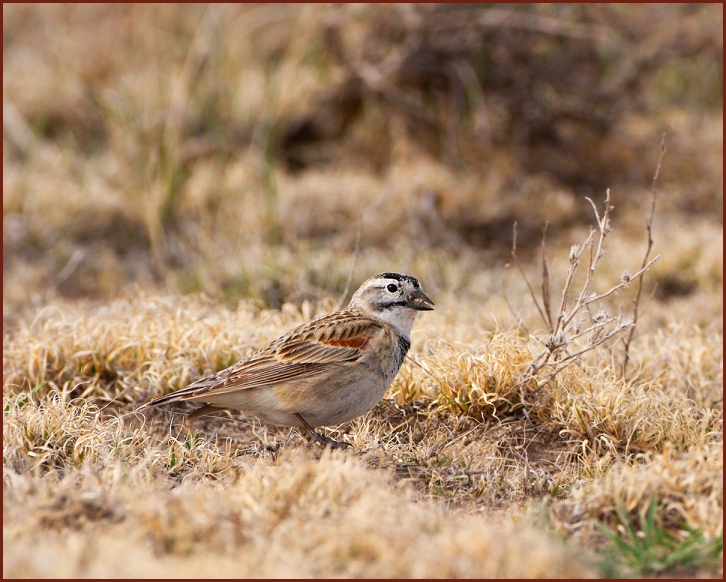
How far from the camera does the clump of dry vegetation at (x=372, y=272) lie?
3.45 m

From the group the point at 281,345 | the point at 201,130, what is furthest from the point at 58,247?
the point at 281,345

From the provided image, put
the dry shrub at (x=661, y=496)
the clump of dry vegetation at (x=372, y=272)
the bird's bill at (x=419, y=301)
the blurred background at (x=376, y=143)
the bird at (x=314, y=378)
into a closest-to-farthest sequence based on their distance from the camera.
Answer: the clump of dry vegetation at (x=372, y=272), the dry shrub at (x=661, y=496), the bird at (x=314, y=378), the bird's bill at (x=419, y=301), the blurred background at (x=376, y=143)

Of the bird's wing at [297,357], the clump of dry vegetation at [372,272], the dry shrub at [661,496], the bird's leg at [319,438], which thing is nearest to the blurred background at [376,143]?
the clump of dry vegetation at [372,272]

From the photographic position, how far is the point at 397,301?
16.1ft

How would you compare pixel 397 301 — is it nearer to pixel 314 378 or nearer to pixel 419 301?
pixel 419 301

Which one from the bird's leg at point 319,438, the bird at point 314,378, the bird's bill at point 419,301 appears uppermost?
the bird's bill at point 419,301

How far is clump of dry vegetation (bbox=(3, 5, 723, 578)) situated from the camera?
3447mm

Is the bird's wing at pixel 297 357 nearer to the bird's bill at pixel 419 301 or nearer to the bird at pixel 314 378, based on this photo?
the bird at pixel 314 378

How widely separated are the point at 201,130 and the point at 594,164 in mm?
4967

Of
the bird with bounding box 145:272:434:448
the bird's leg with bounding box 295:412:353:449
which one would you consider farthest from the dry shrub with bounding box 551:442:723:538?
the bird's leg with bounding box 295:412:353:449

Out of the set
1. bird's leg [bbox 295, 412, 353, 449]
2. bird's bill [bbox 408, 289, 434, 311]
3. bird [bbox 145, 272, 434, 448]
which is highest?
bird's bill [bbox 408, 289, 434, 311]

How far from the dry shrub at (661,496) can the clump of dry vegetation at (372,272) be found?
1 centimetres

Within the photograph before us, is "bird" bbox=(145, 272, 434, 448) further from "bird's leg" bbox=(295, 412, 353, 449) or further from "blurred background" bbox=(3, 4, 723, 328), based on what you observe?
"blurred background" bbox=(3, 4, 723, 328)

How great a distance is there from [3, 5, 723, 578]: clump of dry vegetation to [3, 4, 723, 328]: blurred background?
4cm
